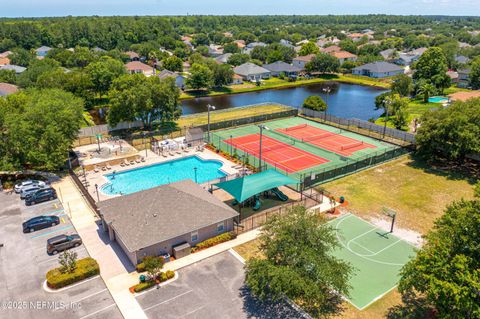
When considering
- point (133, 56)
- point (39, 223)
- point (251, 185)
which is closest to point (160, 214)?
point (251, 185)

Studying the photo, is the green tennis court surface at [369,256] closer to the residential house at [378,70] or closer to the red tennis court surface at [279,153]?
the red tennis court surface at [279,153]

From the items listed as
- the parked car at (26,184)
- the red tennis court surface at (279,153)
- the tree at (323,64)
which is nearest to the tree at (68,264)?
the parked car at (26,184)

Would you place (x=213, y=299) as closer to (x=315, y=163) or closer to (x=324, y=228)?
(x=324, y=228)

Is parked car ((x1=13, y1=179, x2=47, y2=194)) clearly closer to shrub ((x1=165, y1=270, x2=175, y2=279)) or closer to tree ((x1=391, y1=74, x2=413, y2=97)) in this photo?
shrub ((x1=165, y1=270, x2=175, y2=279))

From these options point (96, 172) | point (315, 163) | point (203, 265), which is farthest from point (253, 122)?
point (203, 265)

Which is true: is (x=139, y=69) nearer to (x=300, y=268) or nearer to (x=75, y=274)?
(x=75, y=274)

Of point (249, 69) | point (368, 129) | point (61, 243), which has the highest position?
point (249, 69)
